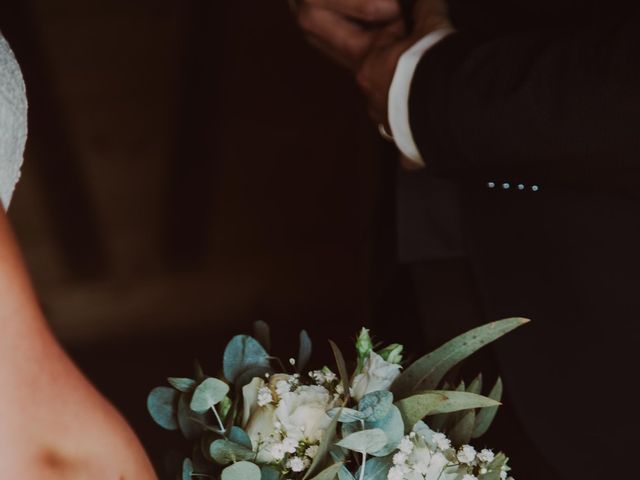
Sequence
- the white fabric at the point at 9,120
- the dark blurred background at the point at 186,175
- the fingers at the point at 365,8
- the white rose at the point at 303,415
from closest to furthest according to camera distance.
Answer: the white rose at the point at 303,415 < the white fabric at the point at 9,120 < the fingers at the point at 365,8 < the dark blurred background at the point at 186,175

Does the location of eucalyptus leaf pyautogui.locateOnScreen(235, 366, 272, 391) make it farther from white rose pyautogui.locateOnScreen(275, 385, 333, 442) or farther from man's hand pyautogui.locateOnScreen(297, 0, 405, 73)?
Result: man's hand pyautogui.locateOnScreen(297, 0, 405, 73)

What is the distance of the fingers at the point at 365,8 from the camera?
111 centimetres

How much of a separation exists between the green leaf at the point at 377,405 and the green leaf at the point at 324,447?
1.0 inches

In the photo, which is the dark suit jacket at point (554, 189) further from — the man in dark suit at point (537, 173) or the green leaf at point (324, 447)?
the green leaf at point (324, 447)

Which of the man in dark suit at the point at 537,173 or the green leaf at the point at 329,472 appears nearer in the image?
the green leaf at the point at 329,472

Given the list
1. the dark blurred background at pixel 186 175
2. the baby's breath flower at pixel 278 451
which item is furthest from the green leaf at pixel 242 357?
the dark blurred background at pixel 186 175

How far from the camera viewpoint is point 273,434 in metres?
0.67

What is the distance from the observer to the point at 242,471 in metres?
0.63

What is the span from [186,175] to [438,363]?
1657mm

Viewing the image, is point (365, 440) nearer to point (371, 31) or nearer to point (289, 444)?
point (289, 444)

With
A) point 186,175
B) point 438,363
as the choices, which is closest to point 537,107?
point 438,363

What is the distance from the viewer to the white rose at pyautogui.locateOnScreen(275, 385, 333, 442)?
0.66 metres

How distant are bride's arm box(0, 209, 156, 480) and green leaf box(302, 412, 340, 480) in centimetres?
13

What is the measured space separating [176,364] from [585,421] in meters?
1.26
